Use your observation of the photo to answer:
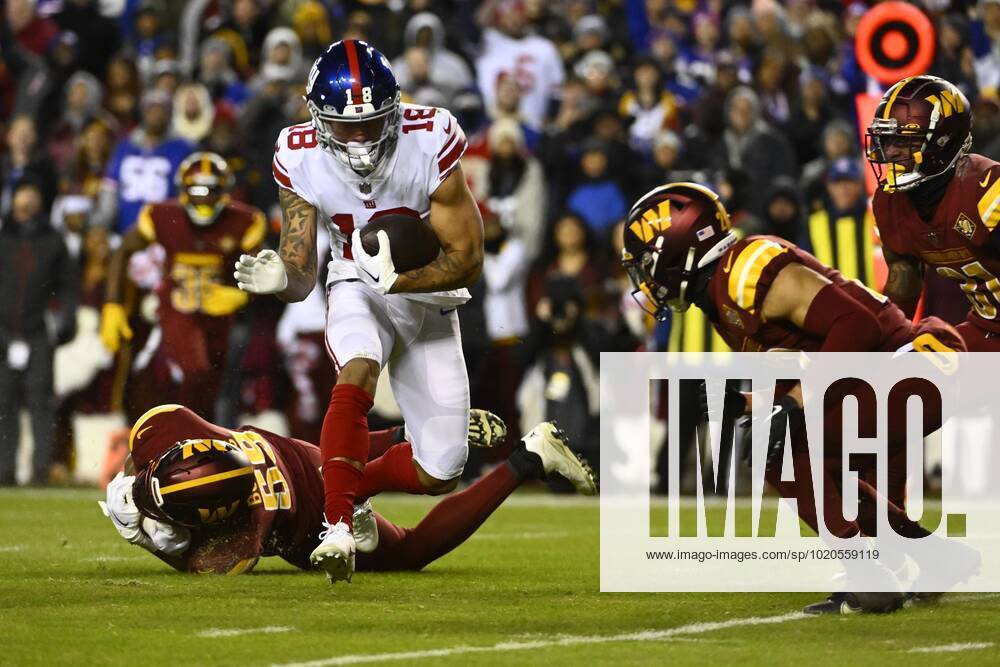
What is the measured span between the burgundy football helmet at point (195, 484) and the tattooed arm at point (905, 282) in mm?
2600

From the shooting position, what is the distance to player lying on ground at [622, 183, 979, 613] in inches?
214

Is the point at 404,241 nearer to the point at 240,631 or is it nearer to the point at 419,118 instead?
the point at 419,118

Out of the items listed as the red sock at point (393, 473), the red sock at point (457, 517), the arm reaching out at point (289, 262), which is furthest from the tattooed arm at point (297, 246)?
the red sock at point (457, 517)

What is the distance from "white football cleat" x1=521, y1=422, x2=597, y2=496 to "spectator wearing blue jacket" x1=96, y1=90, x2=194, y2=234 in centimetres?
646

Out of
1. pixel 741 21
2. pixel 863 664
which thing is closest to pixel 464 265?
pixel 863 664

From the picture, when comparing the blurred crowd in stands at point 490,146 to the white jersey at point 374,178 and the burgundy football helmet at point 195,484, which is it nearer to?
the white jersey at point 374,178

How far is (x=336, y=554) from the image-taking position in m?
5.46

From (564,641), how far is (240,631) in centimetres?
94

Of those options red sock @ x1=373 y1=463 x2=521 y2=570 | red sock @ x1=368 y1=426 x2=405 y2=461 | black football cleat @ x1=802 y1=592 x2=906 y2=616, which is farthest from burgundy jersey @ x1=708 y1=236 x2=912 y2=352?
red sock @ x1=368 y1=426 x2=405 y2=461

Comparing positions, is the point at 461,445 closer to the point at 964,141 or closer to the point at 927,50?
the point at 964,141

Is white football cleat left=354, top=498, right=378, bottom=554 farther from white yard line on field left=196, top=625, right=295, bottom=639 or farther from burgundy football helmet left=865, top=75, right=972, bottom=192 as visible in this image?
burgundy football helmet left=865, top=75, right=972, bottom=192

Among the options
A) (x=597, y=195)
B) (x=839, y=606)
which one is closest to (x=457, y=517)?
(x=839, y=606)

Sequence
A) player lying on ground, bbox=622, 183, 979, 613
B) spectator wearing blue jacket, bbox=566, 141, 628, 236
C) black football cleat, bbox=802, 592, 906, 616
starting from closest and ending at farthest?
1. player lying on ground, bbox=622, 183, 979, 613
2. black football cleat, bbox=802, 592, 906, 616
3. spectator wearing blue jacket, bbox=566, 141, 628, 236

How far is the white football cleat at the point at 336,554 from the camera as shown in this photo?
215 inches
